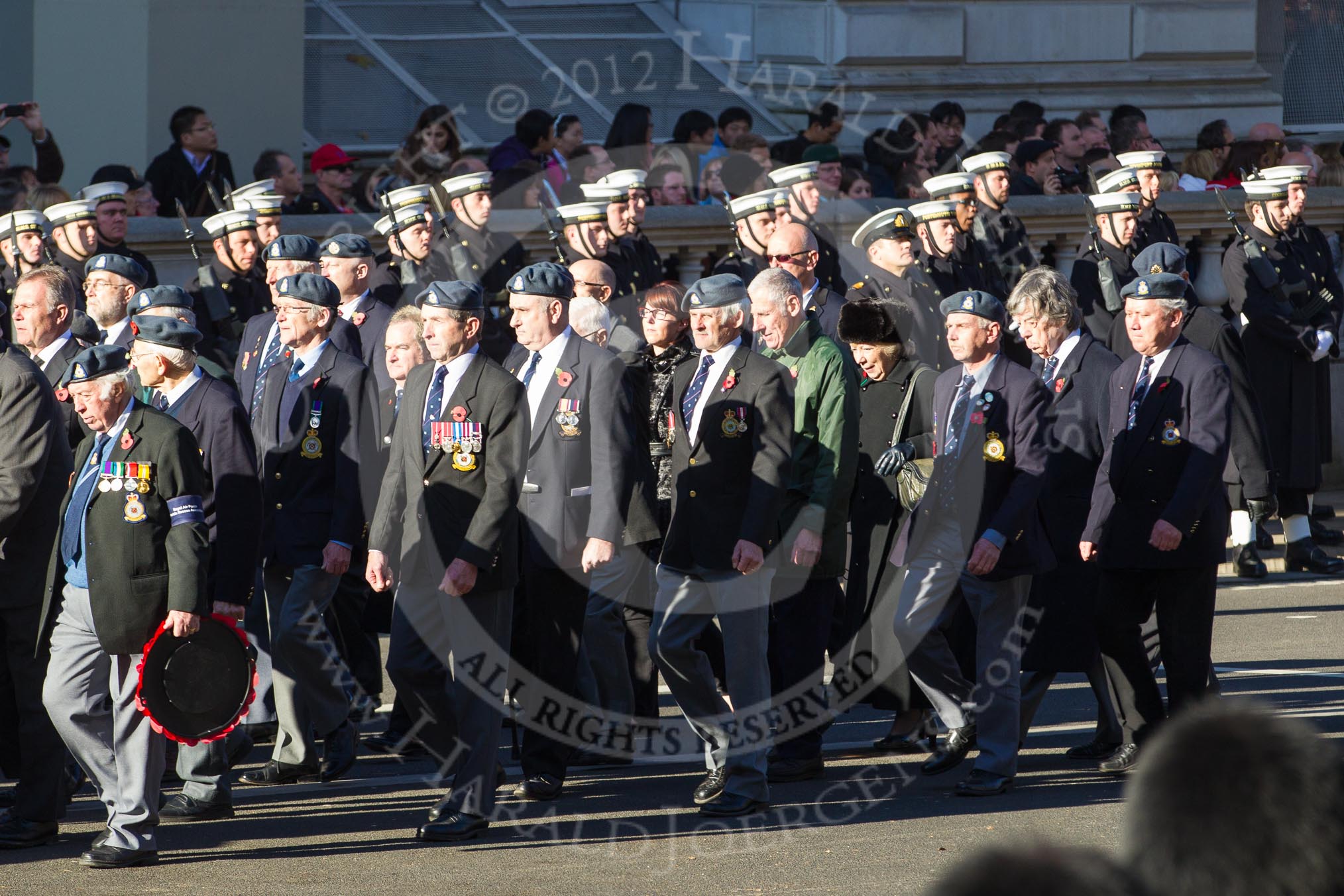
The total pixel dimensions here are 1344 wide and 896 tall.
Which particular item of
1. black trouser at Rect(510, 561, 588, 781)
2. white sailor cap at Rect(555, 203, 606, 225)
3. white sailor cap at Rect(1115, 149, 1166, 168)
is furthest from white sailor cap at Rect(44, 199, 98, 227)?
white sailor cap at Rect(1115, 149, 1166, 168)

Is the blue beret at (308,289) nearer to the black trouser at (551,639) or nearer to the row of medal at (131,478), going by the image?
the black trouser at (551,639)

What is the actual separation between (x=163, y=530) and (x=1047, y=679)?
3.49 meters

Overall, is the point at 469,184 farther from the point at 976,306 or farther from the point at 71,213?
the point at 976,306

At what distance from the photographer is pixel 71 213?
10.1 m

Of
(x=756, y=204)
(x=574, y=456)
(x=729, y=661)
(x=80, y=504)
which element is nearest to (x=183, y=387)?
(x=80, y=504)

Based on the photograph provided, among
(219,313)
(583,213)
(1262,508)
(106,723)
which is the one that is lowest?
(106,723)

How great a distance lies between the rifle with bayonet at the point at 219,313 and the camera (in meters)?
10.0

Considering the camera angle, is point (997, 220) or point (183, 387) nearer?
point (183, 387)

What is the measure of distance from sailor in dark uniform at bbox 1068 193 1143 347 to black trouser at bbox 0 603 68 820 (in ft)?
22.7

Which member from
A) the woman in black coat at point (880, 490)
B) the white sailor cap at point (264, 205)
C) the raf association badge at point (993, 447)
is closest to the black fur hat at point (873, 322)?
the woman in black coat at point (880, 490)

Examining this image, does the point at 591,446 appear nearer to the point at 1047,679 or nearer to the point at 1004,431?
the point at 1004,431

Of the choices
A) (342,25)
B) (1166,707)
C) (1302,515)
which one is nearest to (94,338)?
(1166,707)

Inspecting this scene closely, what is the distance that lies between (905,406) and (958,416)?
45 centimetres

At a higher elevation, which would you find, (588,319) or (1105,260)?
(1105,260)
